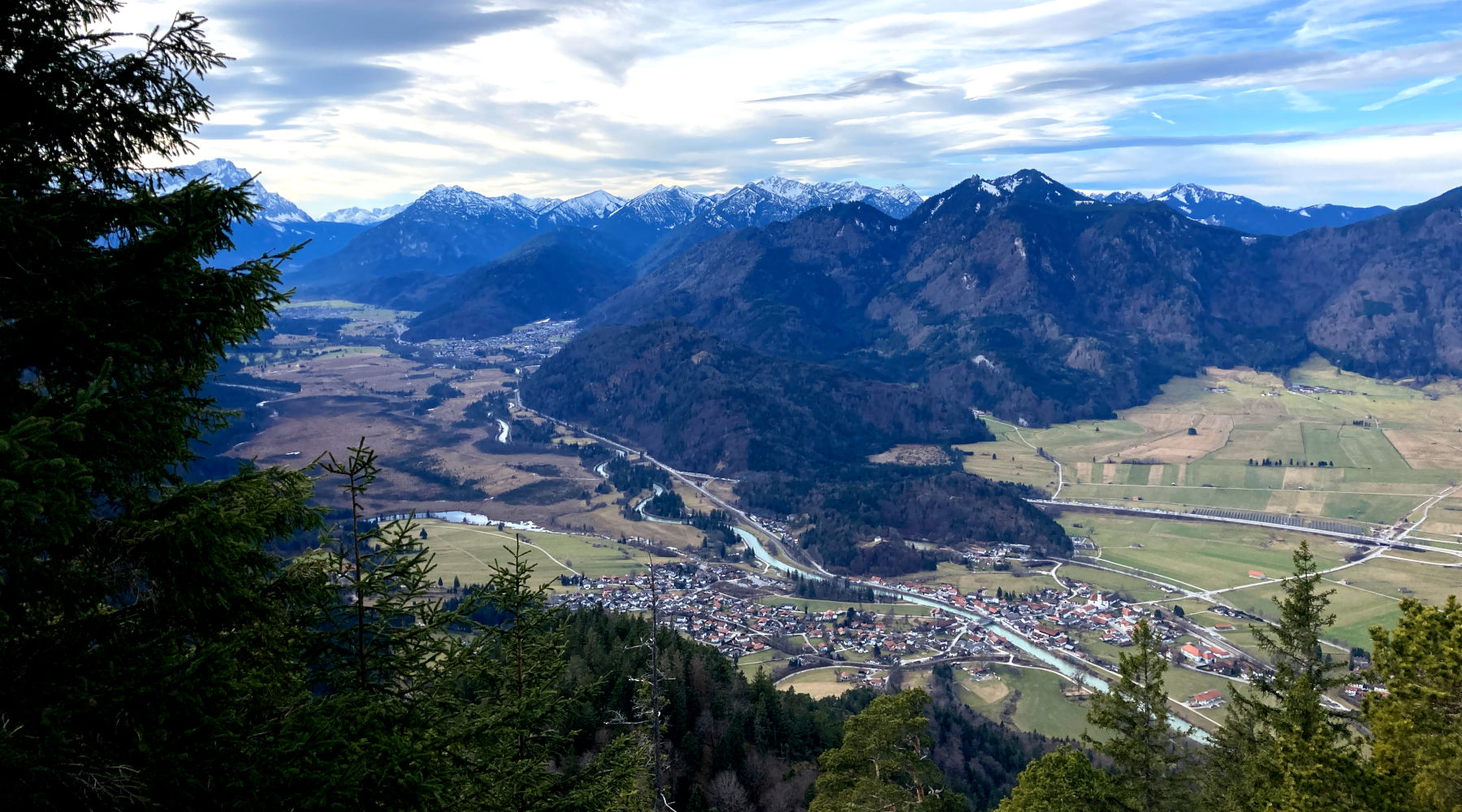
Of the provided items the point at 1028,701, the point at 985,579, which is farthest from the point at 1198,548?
the point at 1028,701

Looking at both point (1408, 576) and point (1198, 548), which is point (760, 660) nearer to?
point (1198, 548)

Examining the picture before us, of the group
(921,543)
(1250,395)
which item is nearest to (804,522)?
(921,543)

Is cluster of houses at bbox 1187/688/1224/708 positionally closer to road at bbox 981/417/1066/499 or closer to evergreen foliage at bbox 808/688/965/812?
evergreen foliage at bbox 808/688/965/812

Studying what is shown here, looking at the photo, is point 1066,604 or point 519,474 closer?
point 1066,604

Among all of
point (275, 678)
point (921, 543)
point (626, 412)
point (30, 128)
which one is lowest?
point (921, 543)

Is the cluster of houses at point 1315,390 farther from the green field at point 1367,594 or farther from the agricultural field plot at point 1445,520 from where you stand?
the green field at point 1367,594

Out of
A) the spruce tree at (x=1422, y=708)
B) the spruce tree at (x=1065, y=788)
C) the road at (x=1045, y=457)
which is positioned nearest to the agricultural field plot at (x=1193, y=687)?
the spruce tree at (x=1065, y=788)

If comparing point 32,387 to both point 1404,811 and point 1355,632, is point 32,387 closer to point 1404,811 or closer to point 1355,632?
point 1404,811
